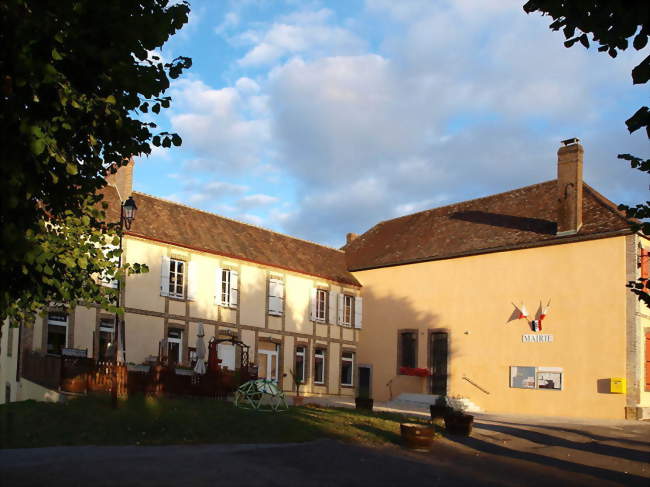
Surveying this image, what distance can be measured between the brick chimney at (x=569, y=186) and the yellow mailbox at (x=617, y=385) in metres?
5.06

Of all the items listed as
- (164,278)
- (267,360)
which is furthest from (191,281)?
A: (267,360)

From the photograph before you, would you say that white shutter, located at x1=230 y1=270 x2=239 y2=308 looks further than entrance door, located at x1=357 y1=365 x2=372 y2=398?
No

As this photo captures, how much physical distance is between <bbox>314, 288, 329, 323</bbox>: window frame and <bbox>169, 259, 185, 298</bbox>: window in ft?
23.2

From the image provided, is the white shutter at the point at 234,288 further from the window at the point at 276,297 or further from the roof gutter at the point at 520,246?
the roof gutter at the point at 520,246

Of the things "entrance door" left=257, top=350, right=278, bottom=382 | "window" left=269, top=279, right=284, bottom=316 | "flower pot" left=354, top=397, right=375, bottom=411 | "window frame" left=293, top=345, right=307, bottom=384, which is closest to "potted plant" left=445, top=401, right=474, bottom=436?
"flower pot" left=354, top=397, right=375, bottom=411

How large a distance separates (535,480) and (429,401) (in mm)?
16349

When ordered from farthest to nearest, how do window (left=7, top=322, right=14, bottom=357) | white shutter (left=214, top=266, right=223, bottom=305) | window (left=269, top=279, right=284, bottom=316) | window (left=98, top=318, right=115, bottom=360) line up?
window (left=269, top=279, right=284, bottom=316)
white shutter (left=214, top=266, right=223, bottom=305)
window (left=98, top=318, right=115, bottom=360)
window (left=7, top=322, right=14, bottom=357)

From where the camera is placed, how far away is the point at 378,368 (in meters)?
30.9

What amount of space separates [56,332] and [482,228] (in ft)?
53.5

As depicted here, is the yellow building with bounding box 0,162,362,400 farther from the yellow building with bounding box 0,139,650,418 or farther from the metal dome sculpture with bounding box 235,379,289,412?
the metal dome sculpture with bounding box 235,379,289,412

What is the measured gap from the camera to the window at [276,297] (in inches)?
1117

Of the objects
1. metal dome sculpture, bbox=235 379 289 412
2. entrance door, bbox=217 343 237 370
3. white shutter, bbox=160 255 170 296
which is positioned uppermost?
white shutter, bbox=160 255 170 296

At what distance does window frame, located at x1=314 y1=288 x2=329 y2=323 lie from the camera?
1208 inches

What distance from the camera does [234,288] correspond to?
88.9ft
